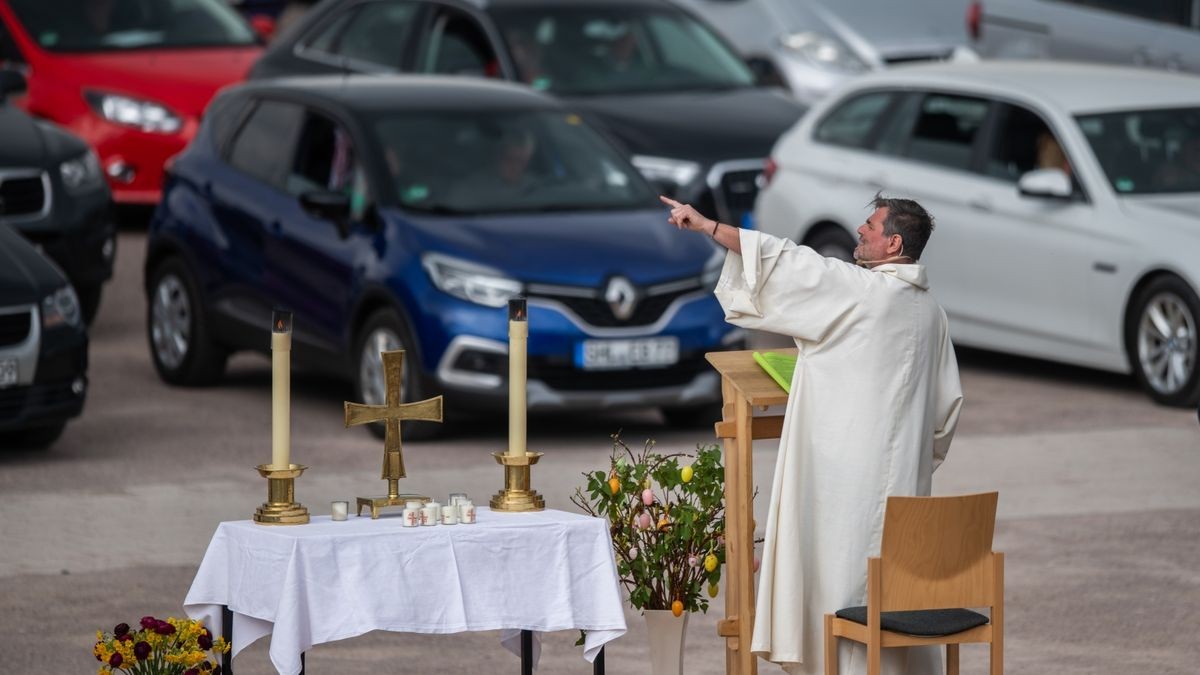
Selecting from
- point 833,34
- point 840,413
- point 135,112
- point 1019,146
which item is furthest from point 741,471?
point 833,34

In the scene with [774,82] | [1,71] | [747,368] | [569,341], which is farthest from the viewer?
[774,82]

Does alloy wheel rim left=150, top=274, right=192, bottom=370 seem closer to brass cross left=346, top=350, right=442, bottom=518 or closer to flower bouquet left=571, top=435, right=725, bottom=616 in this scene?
flower bouquet left=571, top=435, right=725, bottom=616

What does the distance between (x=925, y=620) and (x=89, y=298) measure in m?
9.41

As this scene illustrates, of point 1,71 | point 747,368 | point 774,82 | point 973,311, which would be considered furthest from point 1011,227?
point 747,368

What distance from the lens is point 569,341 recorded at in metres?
11.1

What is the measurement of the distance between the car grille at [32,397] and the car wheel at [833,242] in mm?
5016

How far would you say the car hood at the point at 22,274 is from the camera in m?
10.8

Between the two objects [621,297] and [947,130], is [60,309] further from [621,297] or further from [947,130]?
[947,130]

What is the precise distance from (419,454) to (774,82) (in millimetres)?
7232

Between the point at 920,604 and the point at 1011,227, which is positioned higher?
the point at 1011,227

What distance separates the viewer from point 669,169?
1495 centimetres

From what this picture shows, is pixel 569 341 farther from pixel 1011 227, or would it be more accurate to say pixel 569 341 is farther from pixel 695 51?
pixel 695 51

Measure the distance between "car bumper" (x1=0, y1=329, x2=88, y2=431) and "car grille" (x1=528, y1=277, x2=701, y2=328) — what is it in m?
2.05

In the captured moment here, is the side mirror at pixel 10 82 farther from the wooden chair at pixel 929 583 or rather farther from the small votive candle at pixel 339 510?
the wooden chair at pixel 929 583
